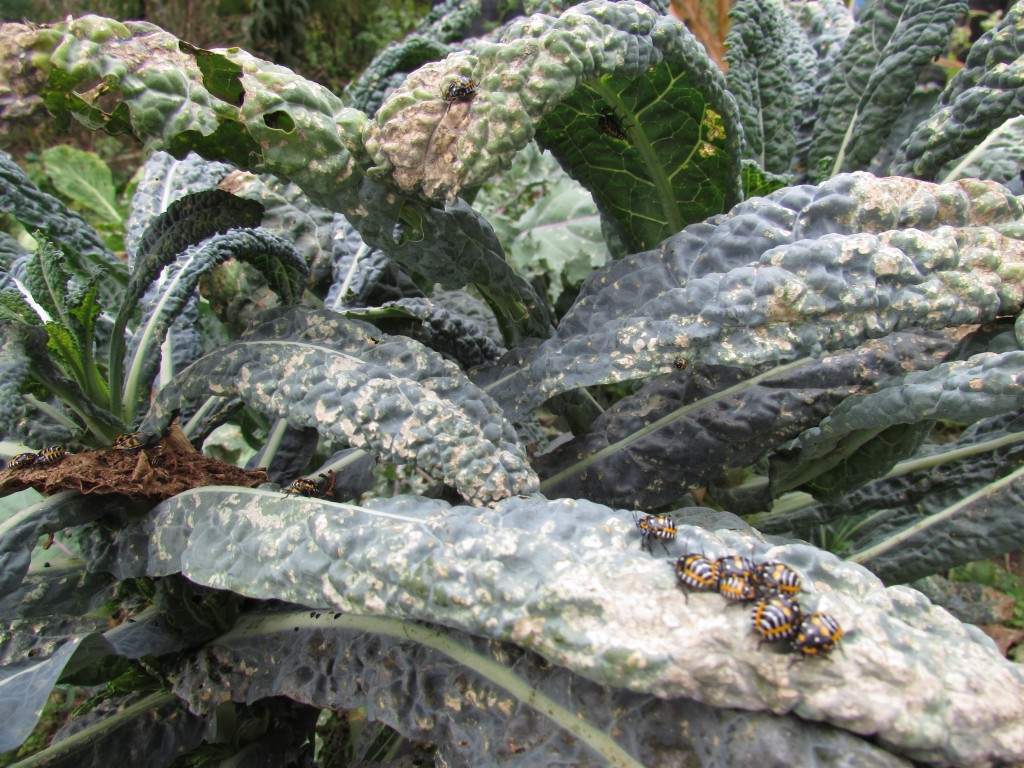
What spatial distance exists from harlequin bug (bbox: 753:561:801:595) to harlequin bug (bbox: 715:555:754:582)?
0.01 meters

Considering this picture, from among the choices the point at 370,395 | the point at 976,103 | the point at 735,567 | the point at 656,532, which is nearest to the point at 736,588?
the point at 735,567

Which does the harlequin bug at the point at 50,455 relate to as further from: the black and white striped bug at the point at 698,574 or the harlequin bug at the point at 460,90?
the black and white striped bug at the point at 698,574

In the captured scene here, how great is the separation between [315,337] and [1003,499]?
161cm

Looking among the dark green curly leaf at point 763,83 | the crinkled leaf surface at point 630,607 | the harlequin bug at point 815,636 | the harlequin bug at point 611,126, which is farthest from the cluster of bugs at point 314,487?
the dark green curly leaf at point 763,83

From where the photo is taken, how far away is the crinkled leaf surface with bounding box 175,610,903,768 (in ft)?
2.65

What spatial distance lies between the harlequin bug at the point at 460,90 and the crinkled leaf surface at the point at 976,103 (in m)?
1.15

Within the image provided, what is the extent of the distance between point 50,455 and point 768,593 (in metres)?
1.32

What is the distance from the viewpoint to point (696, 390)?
4.82 feet

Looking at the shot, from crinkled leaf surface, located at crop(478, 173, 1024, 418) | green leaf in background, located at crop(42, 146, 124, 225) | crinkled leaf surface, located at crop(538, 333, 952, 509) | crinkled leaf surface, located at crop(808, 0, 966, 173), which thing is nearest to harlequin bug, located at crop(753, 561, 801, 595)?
crinkled leaf surface, located at crop(478, 173, 1024, 418)

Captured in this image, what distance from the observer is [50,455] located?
4.35 ft

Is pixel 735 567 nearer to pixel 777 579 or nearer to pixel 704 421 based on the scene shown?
pixel 777 579

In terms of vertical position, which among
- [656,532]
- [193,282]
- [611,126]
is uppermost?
[611,126]

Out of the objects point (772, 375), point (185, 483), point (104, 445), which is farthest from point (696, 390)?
point (104, 445)

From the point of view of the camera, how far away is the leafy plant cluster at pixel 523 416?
0.84 m
